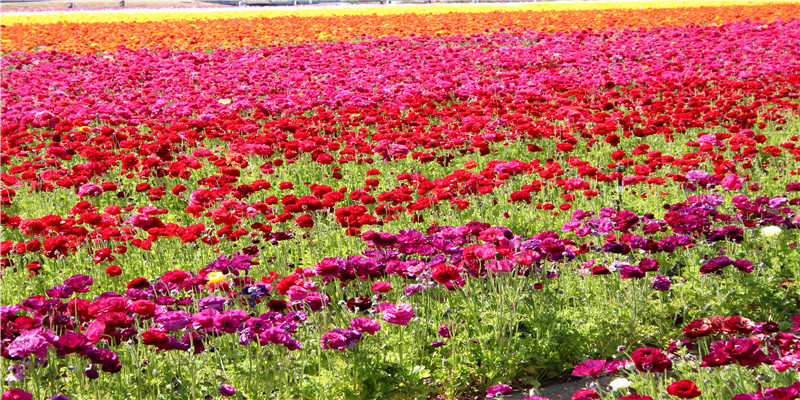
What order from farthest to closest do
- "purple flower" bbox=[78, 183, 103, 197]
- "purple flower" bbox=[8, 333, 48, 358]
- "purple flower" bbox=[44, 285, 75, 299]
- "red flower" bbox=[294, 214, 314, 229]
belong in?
"purple flower" bbox=[78, 183, 103, 197]
"red flower" bbox=[294, 214, 314, 229]
"purple flower" bbox=[44, 285, 75, 299]
"purple flower" bbox=[8, 333, 48, 358]

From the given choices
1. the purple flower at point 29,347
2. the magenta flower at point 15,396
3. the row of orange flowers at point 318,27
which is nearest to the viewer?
the magenta flower at point 15,396

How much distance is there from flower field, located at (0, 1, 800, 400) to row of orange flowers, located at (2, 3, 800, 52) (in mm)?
8988

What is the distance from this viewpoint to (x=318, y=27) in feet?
78.3

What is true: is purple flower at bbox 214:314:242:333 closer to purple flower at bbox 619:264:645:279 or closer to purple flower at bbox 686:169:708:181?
purple flower at bbox 619:264:645:279

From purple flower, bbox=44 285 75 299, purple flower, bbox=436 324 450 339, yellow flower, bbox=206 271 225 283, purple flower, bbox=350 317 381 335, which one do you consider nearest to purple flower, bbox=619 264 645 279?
purple flower, bbox=436 324 450 339

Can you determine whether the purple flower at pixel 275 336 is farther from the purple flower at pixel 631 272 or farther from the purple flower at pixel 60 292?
the purple flower at pixel 631 272

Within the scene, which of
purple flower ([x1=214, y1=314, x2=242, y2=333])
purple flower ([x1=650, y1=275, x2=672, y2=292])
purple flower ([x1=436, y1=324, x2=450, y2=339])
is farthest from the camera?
purple flower ([x1=650, y1=275, x2=672, y2=292])

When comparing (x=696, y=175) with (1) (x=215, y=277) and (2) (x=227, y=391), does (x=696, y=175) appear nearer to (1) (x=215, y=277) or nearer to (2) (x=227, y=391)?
(1) (x=215, y=277)

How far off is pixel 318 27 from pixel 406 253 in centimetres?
2029

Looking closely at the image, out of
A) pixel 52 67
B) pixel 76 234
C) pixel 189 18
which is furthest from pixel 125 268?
pixel 189 18

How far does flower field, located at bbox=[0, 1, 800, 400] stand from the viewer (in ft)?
12.0

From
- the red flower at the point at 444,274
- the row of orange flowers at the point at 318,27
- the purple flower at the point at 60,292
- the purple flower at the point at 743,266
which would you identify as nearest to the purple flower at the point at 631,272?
the purple flower at the point at 743,266

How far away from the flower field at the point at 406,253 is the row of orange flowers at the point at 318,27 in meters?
8.99

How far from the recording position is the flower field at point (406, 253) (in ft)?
12.0
